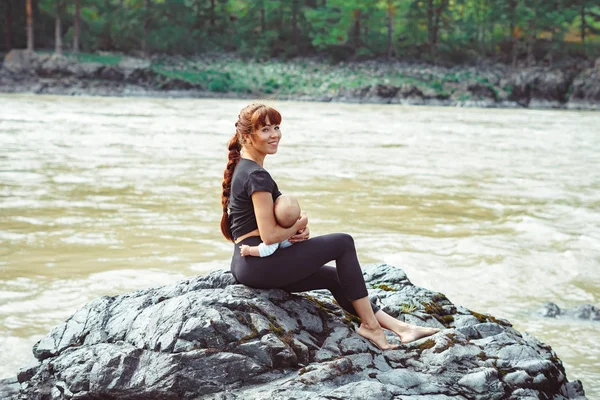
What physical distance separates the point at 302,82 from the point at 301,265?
48825 millimetres

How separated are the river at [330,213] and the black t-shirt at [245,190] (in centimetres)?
222

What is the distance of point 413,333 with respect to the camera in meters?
4.11

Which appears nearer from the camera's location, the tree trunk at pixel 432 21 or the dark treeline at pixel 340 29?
the dark treeline at pixel 340 29

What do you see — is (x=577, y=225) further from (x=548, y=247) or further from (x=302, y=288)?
(x=302, y=288)

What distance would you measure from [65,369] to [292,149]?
16.9 meters

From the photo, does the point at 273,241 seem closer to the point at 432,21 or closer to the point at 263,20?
the point at 263,20

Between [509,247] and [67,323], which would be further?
[509,247]

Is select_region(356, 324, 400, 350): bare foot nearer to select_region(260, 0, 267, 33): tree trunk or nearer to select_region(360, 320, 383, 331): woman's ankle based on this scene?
select_region(360, 320, 383, 331): woman's ankle

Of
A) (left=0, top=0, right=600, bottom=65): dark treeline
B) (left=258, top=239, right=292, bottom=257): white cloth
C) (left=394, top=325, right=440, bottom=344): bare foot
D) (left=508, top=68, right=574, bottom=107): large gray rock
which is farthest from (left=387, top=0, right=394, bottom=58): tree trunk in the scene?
(left=258, top=239, right=292, bottom=257): white cloth

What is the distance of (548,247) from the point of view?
9.73 m

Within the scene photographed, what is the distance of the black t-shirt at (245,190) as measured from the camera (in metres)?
3.94

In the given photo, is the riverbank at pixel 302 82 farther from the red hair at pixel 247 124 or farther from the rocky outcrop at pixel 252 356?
the rocky outcrop at pixel 252 356

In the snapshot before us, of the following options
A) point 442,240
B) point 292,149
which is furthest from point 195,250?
point 292,149

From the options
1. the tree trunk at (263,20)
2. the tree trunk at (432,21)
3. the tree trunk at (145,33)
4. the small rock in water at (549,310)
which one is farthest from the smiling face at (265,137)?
the tree trunk at (263,20)
